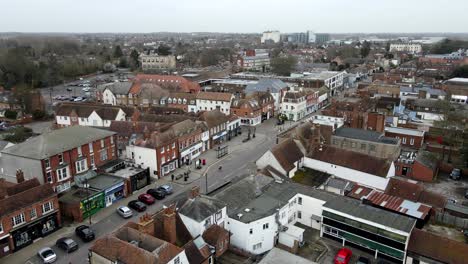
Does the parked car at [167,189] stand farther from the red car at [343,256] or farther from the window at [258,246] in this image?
the red car at [343,256]

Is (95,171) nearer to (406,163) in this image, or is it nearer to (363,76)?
(406,163)

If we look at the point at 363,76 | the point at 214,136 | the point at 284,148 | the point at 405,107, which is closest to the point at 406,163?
the point at 284,148

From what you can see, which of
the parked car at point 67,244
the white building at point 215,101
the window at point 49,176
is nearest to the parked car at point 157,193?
the window at point 49,176

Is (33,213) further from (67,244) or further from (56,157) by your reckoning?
(56,157)

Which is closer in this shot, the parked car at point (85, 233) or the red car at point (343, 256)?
the red car at point (343, 256)

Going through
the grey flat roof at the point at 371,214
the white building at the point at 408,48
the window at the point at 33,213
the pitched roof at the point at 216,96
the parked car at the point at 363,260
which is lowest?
the parked car at the point at 363,260
